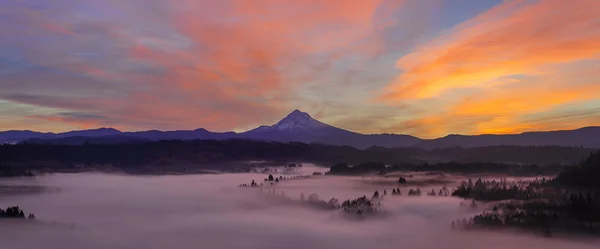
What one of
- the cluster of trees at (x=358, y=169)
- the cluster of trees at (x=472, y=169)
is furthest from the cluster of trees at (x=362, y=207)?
the cluster of trees at (x=358, y=169)

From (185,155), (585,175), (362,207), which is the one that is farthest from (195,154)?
(585,175)

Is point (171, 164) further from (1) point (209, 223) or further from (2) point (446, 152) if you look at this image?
(1) point (209, 223)

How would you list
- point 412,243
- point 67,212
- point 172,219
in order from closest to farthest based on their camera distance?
1. point 412,243
2. point 172,219
3. point 67,212

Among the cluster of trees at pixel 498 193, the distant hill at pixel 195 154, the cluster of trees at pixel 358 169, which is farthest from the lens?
the distant hill at pixel 195 154

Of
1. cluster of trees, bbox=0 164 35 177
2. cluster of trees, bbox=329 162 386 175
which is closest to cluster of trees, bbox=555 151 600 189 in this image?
cluster of trees, bbox=329 162 386 175

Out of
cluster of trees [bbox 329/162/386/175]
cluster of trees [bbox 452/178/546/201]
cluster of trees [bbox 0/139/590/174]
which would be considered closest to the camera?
cluster of trees [bbox 452/178/546/201]

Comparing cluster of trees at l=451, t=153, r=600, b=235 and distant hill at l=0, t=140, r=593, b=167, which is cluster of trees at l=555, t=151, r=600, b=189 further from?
distant hill at l=0, t=140, r=593, b=167

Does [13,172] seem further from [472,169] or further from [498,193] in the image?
[498,193]

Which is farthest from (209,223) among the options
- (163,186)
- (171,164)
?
(171,164)

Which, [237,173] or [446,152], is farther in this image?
[237,173]

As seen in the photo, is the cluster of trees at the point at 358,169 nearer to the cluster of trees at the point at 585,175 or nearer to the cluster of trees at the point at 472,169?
the cluster of trees at the point at 472,169

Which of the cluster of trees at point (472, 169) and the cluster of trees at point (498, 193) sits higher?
the cluster of trees at point (472, 169)
